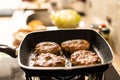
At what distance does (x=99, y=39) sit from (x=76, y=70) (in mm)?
279

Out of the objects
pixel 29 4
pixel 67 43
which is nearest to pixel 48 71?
pixel 67 43

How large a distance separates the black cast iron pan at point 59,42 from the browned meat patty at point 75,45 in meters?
0.05

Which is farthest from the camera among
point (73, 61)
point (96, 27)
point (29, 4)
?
point (29, 4)

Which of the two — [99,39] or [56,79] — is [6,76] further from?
[99,39]

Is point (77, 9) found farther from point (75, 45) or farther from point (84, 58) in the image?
point (84, 58)

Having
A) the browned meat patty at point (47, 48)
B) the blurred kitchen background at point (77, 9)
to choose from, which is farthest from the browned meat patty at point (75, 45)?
the blurred kitchen background at point (77, 9)

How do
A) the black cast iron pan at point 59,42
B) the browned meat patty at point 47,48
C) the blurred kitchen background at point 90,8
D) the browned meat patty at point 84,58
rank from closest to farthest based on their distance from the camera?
1. the black cast iron pan at point 59,42
2. the browned meat patty at point 84,58
3. the browned meat patty at point 47,48
4. the blurred kitchen background at point 90,8

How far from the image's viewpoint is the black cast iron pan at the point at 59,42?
0.60 metres

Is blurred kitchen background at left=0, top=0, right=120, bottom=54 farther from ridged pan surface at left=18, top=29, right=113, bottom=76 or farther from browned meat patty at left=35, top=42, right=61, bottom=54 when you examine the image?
browned meat patty at left=35, top=42, right=61, bottom=54

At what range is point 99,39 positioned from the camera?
84cm

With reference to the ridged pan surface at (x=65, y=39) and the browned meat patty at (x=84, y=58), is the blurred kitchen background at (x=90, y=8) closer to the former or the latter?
the ridged pan surface at (x=65, y=39)

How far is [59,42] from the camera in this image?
3.02ft

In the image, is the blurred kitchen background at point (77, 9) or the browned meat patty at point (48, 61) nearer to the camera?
the browned meat patty at point (48, 61)

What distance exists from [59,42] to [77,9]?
1.04 m
